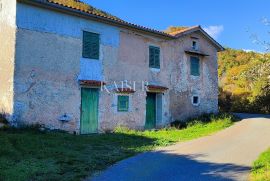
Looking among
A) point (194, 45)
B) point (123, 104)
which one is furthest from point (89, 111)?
point (194, 45)

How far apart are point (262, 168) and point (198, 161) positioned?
1.78 meters

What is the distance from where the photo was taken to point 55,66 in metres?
15.8

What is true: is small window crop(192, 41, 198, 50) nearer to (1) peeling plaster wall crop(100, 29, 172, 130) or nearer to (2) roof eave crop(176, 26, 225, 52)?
(2) roof eave crop(176, 26, 225, 52)

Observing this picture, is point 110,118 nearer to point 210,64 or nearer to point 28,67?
point 28,67

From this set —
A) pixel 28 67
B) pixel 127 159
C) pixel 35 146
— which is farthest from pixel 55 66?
pixel 127 159

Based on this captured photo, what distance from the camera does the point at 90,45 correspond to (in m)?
17.1

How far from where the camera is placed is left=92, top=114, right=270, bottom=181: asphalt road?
8.89 meters

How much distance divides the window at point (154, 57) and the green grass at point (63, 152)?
4.79m

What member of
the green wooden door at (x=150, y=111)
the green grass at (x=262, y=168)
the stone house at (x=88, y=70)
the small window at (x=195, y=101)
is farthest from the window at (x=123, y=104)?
the green grass at (x=262, y=168)

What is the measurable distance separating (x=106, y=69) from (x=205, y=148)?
6656 mm

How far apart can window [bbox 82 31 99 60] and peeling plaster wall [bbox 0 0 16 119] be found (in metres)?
3.22

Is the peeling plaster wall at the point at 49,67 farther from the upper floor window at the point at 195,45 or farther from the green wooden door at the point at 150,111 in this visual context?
the upper floor window at the point at 195,45

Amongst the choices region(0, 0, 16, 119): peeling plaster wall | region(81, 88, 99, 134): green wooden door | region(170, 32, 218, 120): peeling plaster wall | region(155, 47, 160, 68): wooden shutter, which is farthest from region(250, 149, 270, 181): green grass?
region(170, 32, 218, 120): peeling plaster wall

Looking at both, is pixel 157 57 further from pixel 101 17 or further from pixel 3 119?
pixel 3 119
